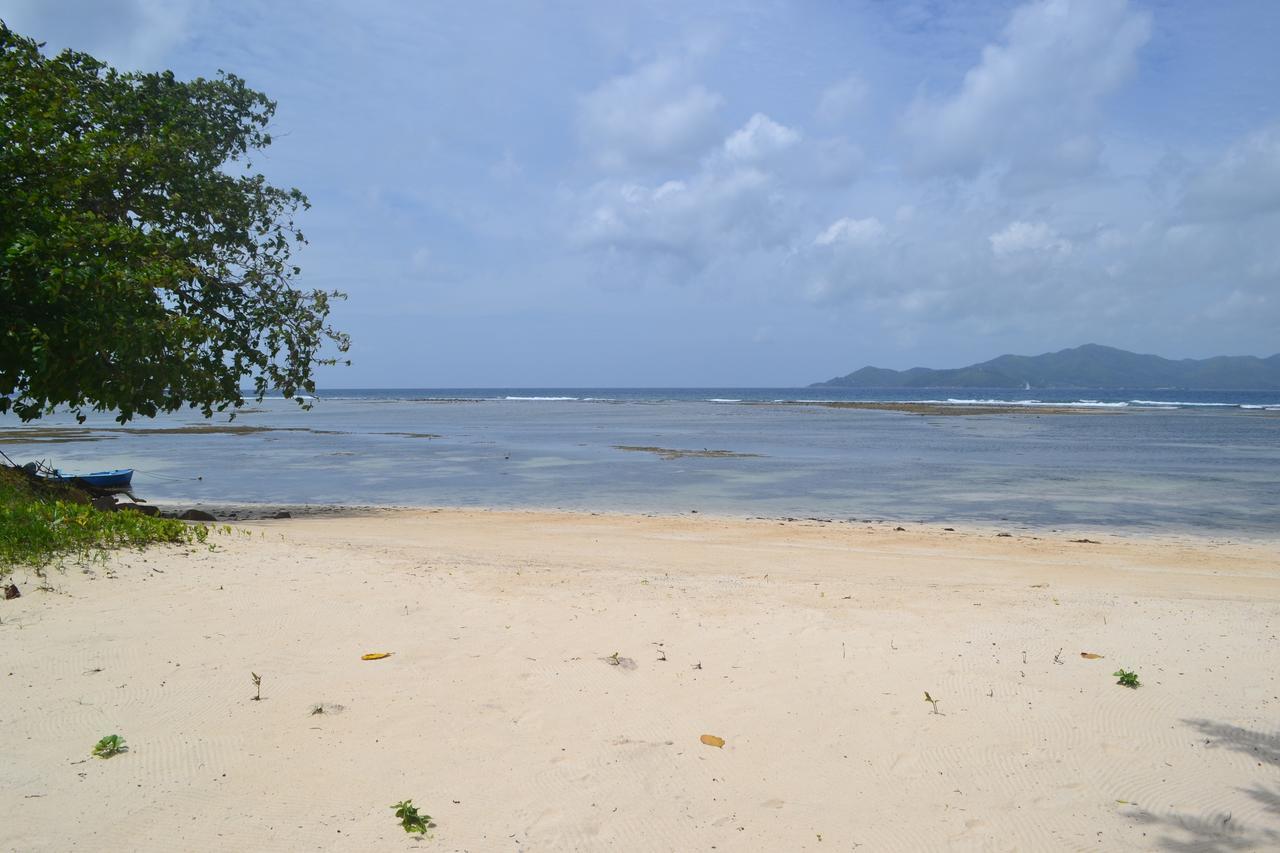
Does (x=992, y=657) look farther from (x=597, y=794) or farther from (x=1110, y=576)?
(x=1110, y=576)

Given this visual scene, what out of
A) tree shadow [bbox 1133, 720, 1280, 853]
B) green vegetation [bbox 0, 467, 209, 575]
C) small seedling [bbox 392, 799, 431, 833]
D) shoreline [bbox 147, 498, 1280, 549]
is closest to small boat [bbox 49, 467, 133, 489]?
shoreline [bbox 147, 498, 1280, 549]

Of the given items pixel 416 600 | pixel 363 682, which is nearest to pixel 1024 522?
pixel 416 600

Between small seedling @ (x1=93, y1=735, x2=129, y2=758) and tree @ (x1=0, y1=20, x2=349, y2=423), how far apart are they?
6.68 meters

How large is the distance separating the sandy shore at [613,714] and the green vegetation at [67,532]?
1.39ft

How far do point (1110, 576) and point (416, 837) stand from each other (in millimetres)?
9472

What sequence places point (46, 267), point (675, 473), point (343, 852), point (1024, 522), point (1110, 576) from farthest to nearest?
point (675, 473) < point (1024, 522) < point (1110, 576) < point (46, 267) < point (343, 852)

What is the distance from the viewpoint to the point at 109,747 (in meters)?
4.27

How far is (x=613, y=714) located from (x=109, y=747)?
2.58 meters

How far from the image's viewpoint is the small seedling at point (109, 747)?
4234 mm

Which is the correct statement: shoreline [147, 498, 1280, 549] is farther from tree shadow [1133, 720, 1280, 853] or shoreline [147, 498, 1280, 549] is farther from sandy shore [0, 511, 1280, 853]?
tree shadow [1133, 720, 1280, 853]

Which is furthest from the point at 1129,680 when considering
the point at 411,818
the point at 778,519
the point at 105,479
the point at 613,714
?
the point at 105,479

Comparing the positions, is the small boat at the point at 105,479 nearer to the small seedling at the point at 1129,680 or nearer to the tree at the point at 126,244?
the tree at the point at 126,244

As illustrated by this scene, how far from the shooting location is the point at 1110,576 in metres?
10.4

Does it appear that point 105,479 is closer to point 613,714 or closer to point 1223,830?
point 613,714
